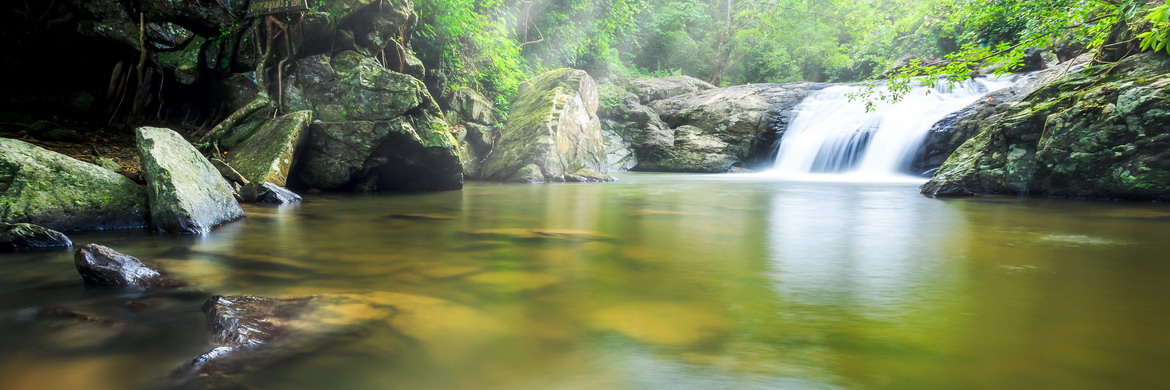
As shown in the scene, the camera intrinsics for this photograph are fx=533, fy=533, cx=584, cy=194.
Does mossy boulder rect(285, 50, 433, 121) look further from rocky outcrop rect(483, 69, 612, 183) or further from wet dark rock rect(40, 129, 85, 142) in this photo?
rocky outcrop rect(483, 69, 612, 183)

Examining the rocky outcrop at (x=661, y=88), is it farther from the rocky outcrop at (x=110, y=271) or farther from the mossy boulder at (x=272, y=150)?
the rocky outcrop at (x=110, y=271)

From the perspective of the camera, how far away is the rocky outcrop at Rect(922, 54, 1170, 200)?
242 inches

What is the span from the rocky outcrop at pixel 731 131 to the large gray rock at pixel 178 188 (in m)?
13.4

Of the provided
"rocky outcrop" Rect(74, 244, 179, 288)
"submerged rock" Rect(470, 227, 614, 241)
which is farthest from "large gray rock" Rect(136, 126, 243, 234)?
"submerged rock" Rect(470, 227, 614, 241)

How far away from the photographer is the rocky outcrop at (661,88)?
20312mm

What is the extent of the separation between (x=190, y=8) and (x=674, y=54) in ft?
83.8

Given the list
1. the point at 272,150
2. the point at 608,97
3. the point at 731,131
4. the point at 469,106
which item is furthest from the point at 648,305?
the point at 608,97

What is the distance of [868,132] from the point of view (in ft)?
45.1

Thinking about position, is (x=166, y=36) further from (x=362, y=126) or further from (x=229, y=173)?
(x=362, y=126)

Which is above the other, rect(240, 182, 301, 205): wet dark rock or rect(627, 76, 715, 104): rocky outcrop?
rect(627, 76, 715, 104): rocky outcrop

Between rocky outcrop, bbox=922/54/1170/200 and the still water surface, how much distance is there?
6.57 feet

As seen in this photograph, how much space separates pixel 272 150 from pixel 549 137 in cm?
545

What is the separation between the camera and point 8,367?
1651mm

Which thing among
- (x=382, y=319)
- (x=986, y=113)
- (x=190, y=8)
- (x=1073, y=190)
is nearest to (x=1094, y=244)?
(x=1073, y=190)
